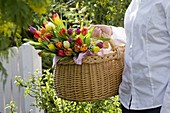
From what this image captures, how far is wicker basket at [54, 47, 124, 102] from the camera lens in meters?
2.05

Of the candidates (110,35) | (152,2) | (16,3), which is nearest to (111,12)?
(110,35)

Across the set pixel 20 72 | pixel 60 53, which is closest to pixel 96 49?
pixel 60 53

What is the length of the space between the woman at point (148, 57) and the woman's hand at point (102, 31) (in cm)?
13

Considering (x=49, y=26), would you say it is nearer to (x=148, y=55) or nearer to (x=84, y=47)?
(x=84, y=47)

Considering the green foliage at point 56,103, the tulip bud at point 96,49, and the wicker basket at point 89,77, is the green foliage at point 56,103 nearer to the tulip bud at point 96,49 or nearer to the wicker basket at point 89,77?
the wicker basket at point 89,77

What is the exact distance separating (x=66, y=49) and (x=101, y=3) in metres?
1.81

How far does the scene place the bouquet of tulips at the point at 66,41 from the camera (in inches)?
78.7

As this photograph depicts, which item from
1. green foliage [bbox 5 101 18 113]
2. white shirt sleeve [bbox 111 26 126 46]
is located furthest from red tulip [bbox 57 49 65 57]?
green foliage [bbox 5 101 18 113]

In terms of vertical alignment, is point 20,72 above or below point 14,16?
below

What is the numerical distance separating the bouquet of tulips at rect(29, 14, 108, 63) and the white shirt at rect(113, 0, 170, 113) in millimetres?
174

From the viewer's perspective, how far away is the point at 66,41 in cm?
200

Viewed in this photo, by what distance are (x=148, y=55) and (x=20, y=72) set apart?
1.51m

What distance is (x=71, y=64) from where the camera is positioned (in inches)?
80.5

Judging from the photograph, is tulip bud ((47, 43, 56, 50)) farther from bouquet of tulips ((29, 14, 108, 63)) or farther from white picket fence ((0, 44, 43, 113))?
white picket fence ((0, 44, 43, 113))
